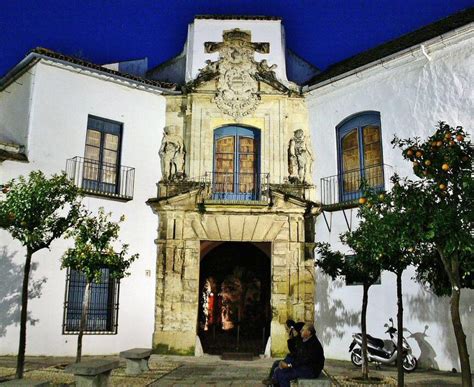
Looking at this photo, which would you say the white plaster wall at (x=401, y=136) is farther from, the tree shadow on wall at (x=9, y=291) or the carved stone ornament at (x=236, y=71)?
the tree shadow on wall at (x=9, y=291)

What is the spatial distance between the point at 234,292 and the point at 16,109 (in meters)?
8.07

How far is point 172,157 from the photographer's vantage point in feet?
42.0

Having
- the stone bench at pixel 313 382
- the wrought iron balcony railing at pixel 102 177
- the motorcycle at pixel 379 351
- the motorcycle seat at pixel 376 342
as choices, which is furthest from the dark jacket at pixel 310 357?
the wrought iron balcony railing at pixel 102 177

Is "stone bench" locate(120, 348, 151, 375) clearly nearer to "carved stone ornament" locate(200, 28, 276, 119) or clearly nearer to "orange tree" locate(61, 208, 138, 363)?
"orange tree" locate(61, 208, 138, 363)

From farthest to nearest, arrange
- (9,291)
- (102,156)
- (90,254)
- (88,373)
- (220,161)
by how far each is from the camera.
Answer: (220,161), (102,156), (9,291), (90,254), (88,373)

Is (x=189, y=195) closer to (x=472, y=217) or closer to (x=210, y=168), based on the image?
(x=210, y=168)

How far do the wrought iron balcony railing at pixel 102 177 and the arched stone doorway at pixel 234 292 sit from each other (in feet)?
12.5

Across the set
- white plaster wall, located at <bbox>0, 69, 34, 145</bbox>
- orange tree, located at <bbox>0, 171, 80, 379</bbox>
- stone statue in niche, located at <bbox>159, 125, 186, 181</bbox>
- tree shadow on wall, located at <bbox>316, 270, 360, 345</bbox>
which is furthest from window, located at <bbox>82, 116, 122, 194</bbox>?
tree shadow on wall, located at <bbox>316, 270, 360, 345</bbox>

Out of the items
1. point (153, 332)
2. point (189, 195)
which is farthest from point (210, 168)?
point (153, 332)

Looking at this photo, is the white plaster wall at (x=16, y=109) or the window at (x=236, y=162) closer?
the white plaster wall at (x=16, y=109)

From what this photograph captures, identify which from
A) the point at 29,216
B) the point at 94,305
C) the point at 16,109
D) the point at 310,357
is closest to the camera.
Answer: the point at 310,357

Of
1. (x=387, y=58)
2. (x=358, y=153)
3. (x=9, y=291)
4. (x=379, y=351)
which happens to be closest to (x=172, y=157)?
(x=358, y=153)

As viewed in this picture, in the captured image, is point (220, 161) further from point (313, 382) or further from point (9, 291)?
point (313, 382)

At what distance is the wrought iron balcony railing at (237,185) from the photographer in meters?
12.7
